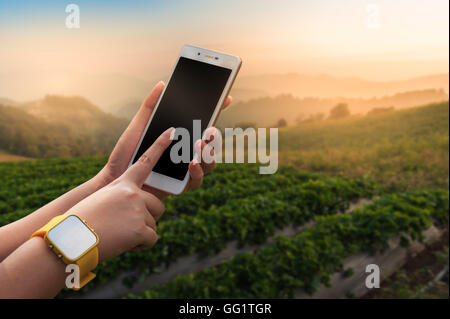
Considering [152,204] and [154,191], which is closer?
[152,204]

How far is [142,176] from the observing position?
54.4 inches

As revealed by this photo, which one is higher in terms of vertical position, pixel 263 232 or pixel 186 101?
pixel 186 101

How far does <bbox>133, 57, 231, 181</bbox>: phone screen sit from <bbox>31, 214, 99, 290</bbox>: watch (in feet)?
2.37

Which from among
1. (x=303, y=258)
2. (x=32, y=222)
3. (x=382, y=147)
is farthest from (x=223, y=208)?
(x=382, y=147)

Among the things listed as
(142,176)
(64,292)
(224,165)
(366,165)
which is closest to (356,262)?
(64,292)

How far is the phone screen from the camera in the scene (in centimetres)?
A: 177

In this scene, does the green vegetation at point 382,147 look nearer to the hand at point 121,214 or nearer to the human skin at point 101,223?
the human skin at point 101,223

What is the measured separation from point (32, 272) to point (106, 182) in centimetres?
85

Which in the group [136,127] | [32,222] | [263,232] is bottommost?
[263,232]

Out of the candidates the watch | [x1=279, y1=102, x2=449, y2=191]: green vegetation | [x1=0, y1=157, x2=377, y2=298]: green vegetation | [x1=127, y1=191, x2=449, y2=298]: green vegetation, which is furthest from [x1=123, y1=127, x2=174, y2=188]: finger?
[x1=279, y1=102, x2=449, y2=191]: green vegetation

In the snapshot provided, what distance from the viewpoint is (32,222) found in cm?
143

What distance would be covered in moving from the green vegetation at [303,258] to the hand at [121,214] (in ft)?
8.27

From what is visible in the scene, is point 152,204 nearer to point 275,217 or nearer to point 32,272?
point 32,272

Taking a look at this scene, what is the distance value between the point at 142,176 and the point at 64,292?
2.97 metres
